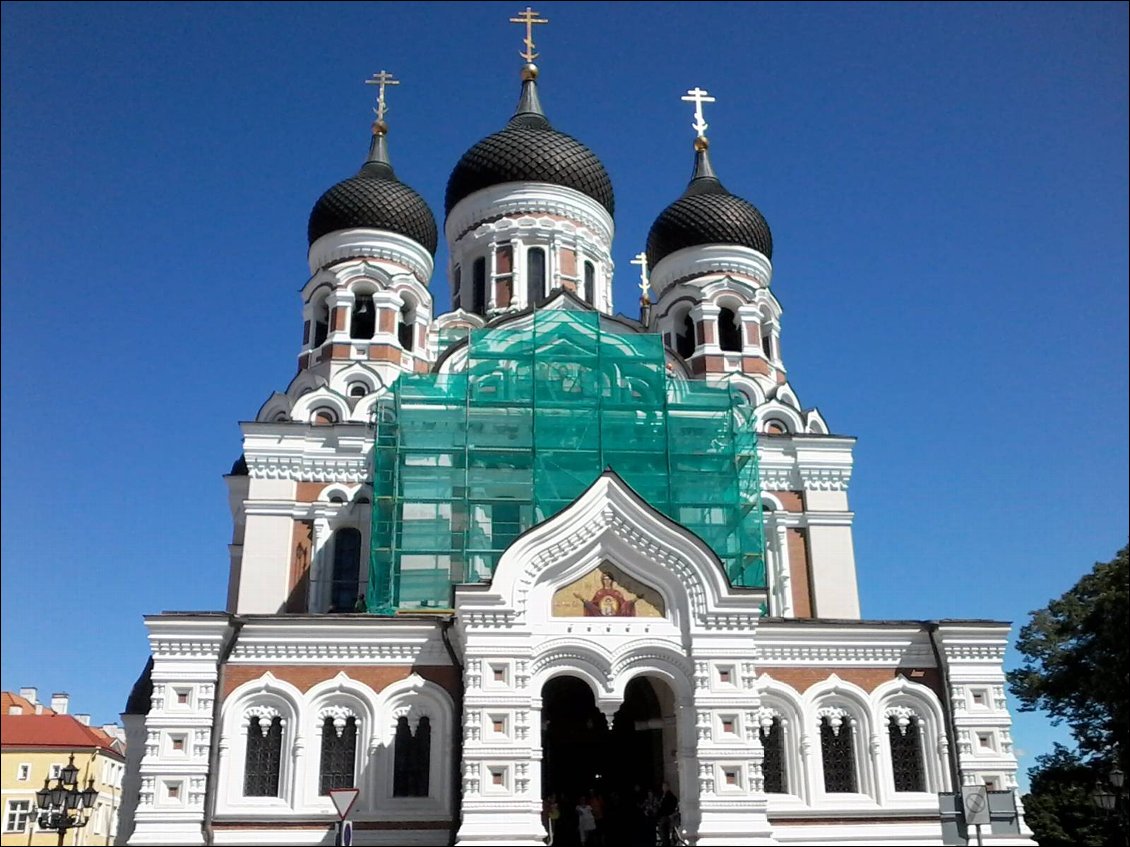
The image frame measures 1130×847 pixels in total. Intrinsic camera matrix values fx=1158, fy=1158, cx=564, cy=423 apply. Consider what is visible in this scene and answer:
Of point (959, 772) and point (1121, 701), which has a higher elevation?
point (1121, 701)

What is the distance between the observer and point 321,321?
949 inches

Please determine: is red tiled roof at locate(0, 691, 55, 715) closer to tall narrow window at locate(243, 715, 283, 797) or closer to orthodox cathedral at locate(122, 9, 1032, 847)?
orthodox cathedral at locate(122, 9, 1032, 847)

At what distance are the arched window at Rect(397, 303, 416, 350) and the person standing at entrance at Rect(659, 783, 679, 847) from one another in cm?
1185

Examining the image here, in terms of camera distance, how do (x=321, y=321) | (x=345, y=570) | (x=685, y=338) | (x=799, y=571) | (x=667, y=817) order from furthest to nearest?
(x=685, y=338)
(x=321, y=321)
(x=799, y=571)
(x=345, y=570)
(x=667, y=817)

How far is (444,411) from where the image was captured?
18.3 m

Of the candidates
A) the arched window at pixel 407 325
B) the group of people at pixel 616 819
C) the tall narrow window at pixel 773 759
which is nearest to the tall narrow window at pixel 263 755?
the group of people at pixel 616 819

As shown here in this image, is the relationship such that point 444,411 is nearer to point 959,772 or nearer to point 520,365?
point 520,365

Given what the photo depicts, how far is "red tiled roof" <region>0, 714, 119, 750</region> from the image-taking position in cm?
3978

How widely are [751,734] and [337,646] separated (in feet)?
18.3

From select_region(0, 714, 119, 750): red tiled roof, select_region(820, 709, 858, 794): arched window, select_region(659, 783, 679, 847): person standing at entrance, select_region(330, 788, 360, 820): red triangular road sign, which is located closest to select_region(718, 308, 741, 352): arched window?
select_region(820, 709, 858, 794): arched window

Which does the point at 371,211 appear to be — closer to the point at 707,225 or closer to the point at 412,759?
the point at 707,225

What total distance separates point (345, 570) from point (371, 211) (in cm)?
808

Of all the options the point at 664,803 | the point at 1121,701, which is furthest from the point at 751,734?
the point at 1121,701

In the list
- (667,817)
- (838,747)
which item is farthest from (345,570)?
(838,747)
